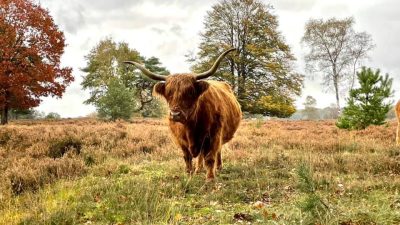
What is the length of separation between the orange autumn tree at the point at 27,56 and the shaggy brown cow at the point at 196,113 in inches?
928

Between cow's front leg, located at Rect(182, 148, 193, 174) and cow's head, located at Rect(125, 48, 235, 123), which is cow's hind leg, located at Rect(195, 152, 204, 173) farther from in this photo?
cow's head, located at Rect(125, 48, 235, 123)

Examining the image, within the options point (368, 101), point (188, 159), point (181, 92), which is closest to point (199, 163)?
point (188, 159)

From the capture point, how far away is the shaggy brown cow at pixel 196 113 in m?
7.24

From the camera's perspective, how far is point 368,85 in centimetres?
1769

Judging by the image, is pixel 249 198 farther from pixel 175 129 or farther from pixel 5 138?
pixel 5 138

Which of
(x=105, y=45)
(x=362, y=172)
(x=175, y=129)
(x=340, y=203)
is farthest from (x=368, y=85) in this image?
(x=105, y=45)

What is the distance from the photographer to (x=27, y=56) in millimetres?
31344

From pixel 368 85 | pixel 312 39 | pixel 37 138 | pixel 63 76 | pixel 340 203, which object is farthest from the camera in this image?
pixel 312 39

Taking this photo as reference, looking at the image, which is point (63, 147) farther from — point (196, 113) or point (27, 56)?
point (27, 56)

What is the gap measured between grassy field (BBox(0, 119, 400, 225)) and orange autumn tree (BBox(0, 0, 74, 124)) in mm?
17870

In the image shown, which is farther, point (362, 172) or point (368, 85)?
point (368, 85)

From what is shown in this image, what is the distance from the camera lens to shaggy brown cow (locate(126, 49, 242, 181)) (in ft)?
23.8

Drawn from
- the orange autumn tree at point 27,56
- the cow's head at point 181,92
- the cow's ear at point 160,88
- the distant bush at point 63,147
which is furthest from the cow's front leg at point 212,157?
the orange autumn tree at point 27,56

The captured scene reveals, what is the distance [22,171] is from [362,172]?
6859mm
